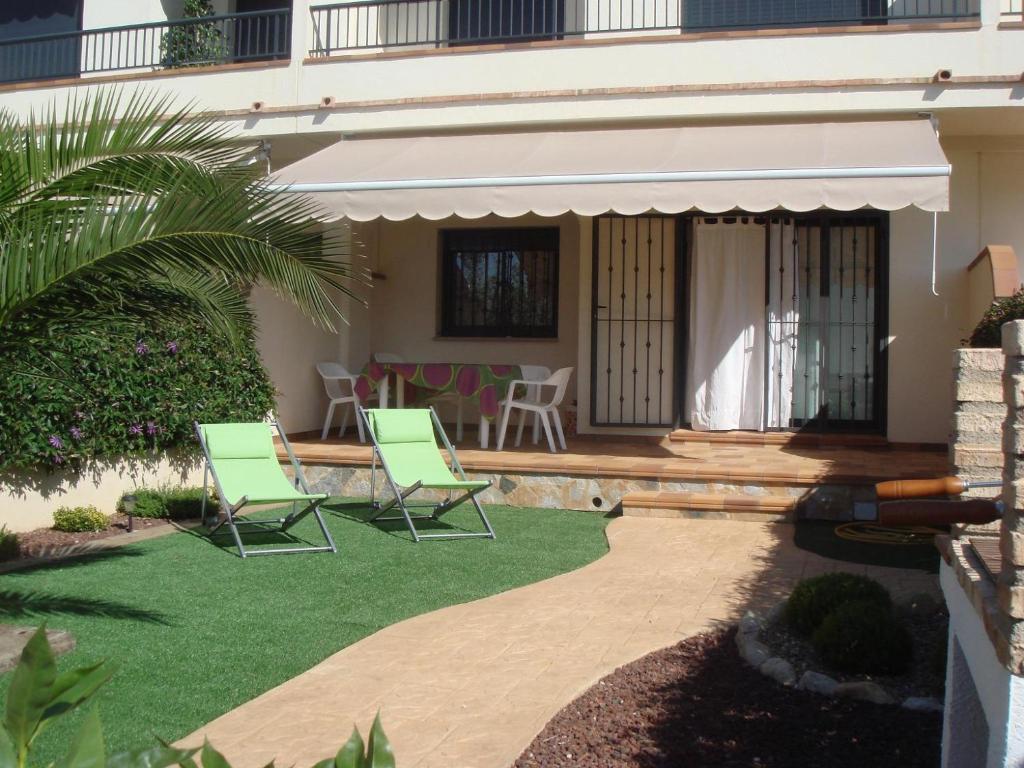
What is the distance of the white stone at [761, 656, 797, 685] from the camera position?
17.3 feet

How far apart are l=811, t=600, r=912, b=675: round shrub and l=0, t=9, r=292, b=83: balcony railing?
10934 millimetres

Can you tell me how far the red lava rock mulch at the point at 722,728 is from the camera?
4352mm

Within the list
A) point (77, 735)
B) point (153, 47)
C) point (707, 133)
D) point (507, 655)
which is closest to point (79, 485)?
point (507, 655)

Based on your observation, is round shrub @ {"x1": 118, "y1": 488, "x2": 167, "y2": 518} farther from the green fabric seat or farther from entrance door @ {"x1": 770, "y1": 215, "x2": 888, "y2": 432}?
entrance door @ {"x1": 770, "y1": 215, "x2": 888, "y2": 432}

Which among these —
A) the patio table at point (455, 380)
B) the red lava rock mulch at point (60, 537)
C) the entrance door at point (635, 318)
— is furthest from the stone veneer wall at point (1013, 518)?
the entrance door at point (635, 318)

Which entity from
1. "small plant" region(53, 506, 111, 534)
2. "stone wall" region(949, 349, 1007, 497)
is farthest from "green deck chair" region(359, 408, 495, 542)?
"stone wall" region(949, 349, 1007, 497)

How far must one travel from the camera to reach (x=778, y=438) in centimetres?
1339

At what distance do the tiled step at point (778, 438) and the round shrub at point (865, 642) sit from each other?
7.92 meters

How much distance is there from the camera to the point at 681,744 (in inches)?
179

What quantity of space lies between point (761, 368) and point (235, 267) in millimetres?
8663

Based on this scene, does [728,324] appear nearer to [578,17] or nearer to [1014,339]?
[578,17]

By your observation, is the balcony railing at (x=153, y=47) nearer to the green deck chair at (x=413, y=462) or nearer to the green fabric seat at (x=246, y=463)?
the green deck chair at (x=413, y=462)

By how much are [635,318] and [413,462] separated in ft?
16.8

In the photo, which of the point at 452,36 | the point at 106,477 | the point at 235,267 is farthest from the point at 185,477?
the point at 452,36
